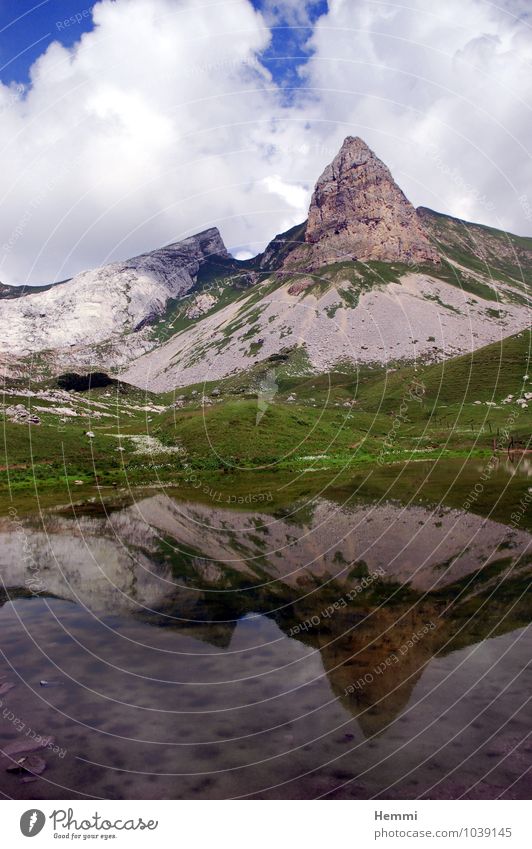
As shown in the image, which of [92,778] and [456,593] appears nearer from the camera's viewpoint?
Answer: [92,778]

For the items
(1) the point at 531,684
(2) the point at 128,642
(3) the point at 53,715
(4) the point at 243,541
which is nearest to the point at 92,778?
(3) the point at 53,715

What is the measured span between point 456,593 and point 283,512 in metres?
23.0

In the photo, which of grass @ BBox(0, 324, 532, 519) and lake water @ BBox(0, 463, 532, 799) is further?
grass @ BBox(0, 324, 532, 519)

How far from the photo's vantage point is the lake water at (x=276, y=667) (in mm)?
10352

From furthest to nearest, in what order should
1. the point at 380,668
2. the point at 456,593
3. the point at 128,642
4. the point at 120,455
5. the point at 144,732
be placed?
the point at 120,455
the point at 456,593
the point at 128,642
the point at 380,668
the point at 144,732

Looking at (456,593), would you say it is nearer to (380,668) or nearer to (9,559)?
(380,668)

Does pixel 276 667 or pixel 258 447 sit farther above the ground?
pixel 258 447

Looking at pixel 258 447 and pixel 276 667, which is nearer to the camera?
pixel 276 667

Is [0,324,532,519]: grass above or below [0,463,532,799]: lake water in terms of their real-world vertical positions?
above

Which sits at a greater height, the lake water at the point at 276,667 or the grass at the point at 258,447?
the grass at the point at 258,447

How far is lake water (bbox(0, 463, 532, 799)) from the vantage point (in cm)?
1035

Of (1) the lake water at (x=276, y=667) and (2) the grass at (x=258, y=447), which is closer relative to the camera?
(1) the lake water at (x=276, y=667)

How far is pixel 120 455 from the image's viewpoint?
8412cm

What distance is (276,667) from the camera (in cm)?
1510
